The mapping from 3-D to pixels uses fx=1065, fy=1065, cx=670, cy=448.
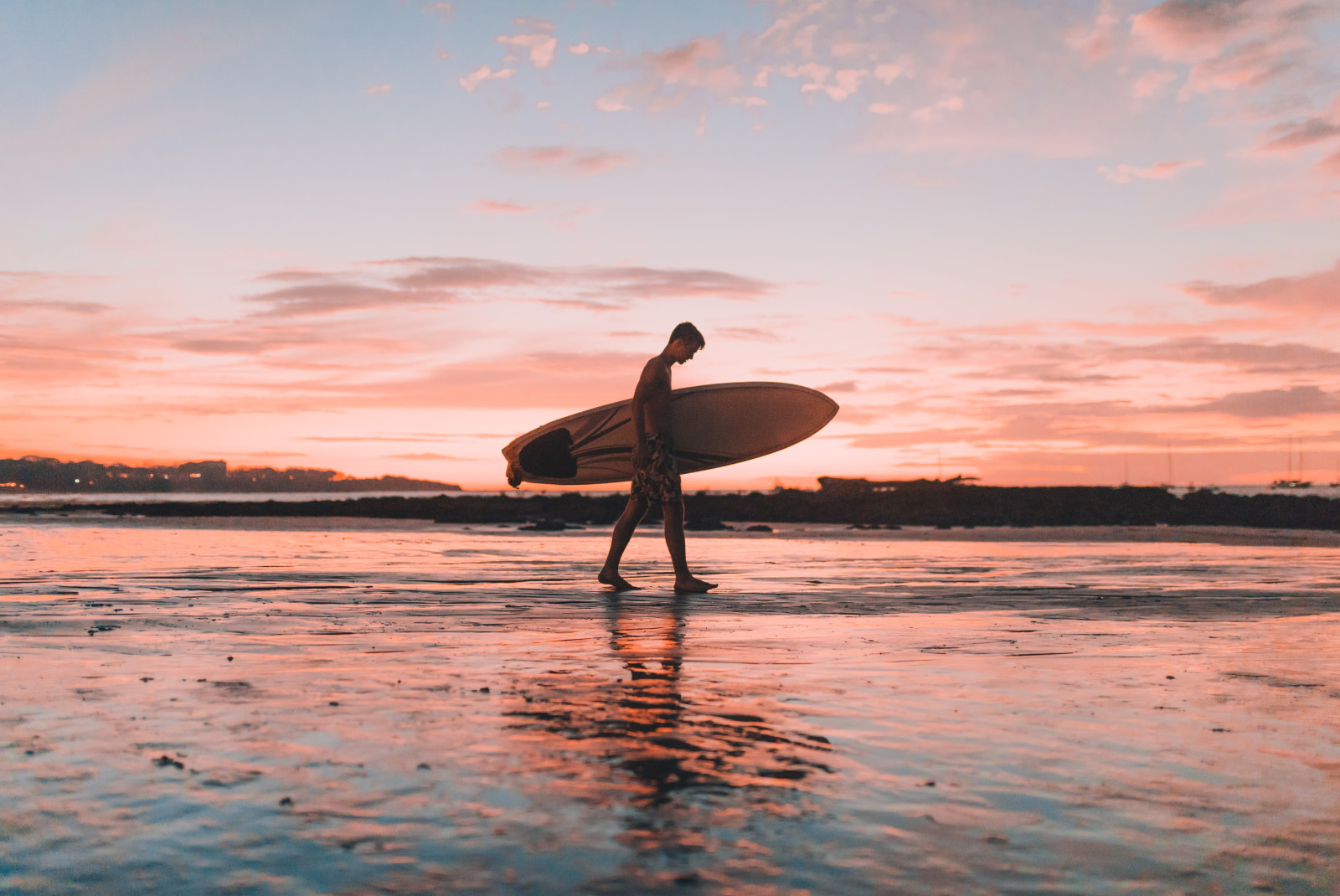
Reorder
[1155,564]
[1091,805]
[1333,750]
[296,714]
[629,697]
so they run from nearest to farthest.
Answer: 1. [1091,805]
2. [1333,750]
3. [296,714]
4. [629,697]
5. [1155,564]

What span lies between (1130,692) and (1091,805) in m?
1.71

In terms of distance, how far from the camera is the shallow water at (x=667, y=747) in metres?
2.31

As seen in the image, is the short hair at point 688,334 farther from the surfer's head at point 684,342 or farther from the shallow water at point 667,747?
the shallow water at point 667,747

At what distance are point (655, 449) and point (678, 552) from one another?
0.89 meters

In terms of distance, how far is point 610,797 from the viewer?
2.76 metres

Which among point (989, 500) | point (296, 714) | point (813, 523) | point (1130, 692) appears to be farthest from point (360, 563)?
point (989, 500)

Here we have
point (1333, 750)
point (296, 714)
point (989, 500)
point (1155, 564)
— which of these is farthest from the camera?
point (989, 500)

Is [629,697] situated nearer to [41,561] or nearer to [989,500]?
[41,561]

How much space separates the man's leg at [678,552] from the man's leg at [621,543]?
0.74 ft

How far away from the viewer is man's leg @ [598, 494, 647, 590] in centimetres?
865

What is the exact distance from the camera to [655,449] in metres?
8.80

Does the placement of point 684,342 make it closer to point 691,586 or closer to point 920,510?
point 691,586

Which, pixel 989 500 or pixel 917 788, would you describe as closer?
pixel 917 788

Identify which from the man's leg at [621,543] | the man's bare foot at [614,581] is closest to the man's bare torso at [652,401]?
the man's leg at [621,543]
